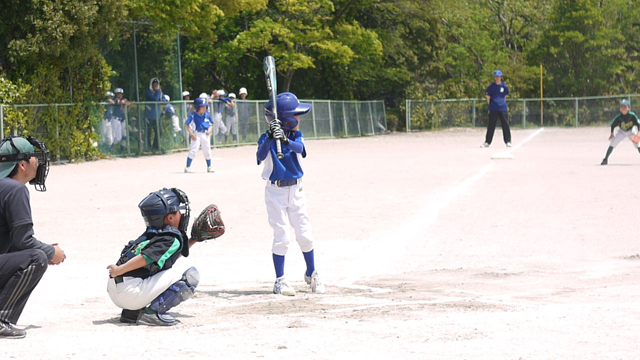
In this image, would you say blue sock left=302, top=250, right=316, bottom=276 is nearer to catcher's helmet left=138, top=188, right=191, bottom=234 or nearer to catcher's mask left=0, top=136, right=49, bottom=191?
catcher's helmet left=138, top=188, right=191, bottom=234

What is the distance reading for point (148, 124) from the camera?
1147 inches

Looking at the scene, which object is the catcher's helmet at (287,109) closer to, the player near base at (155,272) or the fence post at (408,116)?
the player near base at (155,272)

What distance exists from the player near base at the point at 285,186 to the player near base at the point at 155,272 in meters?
1.58

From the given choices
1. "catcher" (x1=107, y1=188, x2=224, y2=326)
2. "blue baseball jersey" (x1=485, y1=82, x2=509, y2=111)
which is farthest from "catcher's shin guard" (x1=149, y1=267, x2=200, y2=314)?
"blue baseball jersey" (x1=485, y1=82, x2=509, y2=111)

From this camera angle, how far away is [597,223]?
→ 38.8 ft

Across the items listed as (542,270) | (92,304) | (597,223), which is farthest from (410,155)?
(92,304)

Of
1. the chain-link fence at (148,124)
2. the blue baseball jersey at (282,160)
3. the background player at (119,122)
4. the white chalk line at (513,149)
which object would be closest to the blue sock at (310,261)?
the blue baseball jersey at (282,160)

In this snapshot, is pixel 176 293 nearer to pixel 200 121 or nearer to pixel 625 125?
pixel 200 121

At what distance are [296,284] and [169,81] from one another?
24.7 metres

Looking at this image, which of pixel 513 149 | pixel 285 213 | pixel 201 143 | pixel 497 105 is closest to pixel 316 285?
pixel 285 213

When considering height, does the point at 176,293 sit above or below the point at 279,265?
above

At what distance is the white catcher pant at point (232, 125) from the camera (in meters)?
33.2

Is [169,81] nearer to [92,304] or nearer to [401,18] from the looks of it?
[401,18]

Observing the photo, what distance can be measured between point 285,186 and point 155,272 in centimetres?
191
